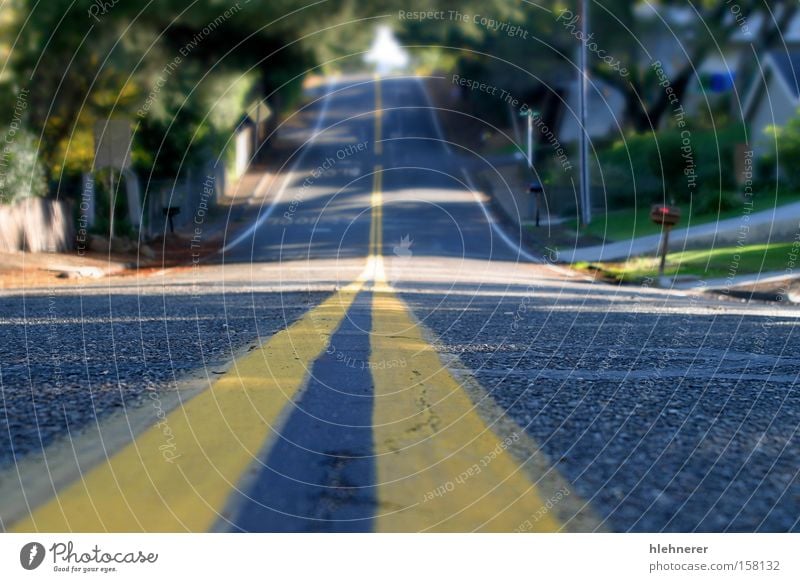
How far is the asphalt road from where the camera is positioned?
2729mm

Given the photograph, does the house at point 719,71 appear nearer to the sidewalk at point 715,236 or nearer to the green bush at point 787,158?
the green bush at point 787,158

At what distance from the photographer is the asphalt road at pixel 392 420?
8.95 ft

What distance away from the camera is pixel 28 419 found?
374 centimetres

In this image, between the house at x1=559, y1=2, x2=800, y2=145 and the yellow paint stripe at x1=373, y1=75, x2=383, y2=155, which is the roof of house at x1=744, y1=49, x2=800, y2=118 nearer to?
the house at x1=559, y1=2, x2=800, y2=145

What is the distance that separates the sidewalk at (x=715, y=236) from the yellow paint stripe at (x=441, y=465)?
1791 cm

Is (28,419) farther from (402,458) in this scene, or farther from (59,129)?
(59,129)

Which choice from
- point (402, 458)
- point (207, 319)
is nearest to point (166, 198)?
point (207, 319)

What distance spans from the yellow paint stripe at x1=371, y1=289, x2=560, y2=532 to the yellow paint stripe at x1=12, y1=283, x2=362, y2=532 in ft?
1.38

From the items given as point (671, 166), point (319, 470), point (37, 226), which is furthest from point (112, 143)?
point (319, 470)

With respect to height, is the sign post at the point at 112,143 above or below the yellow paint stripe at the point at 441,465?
above

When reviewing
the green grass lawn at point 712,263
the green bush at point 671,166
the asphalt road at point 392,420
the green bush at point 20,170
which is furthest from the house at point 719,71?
the asphalt road at point 392,420

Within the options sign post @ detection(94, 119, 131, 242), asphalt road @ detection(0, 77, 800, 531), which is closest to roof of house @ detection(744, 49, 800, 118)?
sign post @ detection(94, 119, 131, 242)

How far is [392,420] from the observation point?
3.84m

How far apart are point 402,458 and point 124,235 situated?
24.3m
